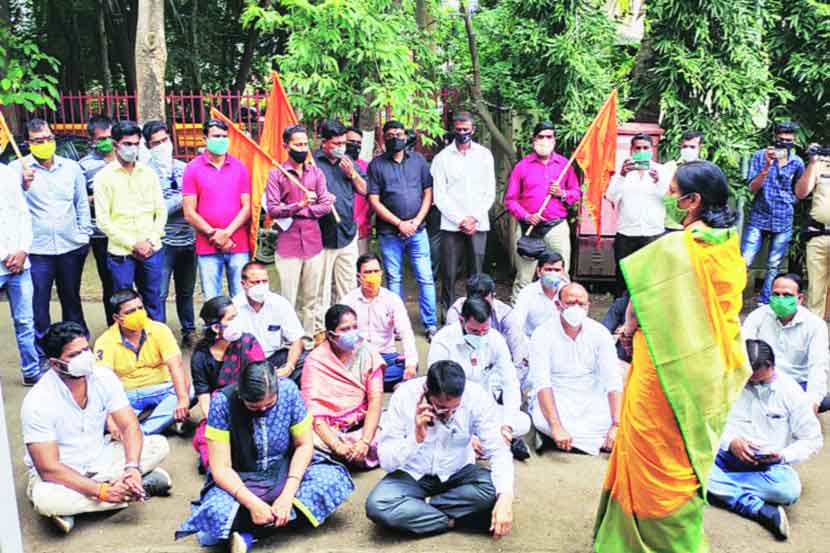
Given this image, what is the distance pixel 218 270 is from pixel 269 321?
3.88 ft

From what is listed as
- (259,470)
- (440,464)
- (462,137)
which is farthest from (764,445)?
(462,137)

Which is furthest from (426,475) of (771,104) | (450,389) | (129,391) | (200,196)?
(771,104)

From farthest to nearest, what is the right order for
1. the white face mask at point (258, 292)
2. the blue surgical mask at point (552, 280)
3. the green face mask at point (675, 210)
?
1. the blue surgical mask at point (552, 280)
2. the white face mask at point (258, 292)
3. the green face mask at point (675, 210)

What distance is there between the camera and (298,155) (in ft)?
22.6

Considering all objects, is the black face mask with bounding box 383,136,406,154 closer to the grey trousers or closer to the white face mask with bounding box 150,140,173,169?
the white face mask with bounding box 150,140,173,169

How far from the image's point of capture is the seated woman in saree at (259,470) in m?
4.16

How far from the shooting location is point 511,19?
9.03 m

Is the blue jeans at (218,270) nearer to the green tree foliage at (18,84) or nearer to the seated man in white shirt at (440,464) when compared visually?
the seated man in white shirt at (440,464)

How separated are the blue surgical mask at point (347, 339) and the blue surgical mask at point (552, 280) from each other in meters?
1.72

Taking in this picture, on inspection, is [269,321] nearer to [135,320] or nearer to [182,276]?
[135,320]

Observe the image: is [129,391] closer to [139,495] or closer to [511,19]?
[139,495]

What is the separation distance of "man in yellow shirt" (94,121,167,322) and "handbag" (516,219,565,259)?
10.1 ft

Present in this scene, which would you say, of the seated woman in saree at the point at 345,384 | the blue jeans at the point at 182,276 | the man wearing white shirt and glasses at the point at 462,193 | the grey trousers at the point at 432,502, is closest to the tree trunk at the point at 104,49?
the blue jeans at the point at 182,276

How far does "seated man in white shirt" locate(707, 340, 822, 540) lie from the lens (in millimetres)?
4617
